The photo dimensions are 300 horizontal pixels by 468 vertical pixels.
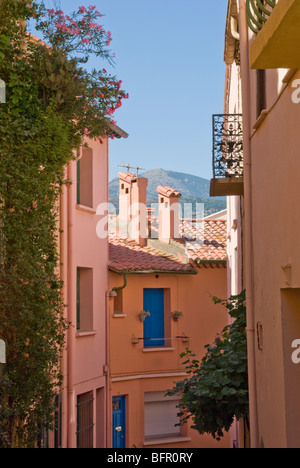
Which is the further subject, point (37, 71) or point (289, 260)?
point (37, 71)

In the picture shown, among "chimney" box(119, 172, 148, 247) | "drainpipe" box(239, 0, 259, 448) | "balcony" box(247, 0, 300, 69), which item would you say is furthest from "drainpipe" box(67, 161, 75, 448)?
"balcony" box(247, 0, 300, 69)

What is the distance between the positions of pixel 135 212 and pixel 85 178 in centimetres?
663

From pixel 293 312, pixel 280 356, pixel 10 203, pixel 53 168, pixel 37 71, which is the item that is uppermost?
pixel 37 71

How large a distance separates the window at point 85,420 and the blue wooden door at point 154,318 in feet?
17.4

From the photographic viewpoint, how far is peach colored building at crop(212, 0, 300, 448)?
554 centimetres

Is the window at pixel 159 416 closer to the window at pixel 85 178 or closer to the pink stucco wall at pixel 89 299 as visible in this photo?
the pink stucco wall at pixel 89 299

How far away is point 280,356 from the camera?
7.05 m

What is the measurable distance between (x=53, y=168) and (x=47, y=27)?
2.45 meters

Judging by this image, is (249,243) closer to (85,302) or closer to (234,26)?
(234,26)

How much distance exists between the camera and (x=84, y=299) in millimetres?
17516

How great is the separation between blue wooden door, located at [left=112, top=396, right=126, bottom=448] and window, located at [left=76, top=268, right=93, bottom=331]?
4248 mm

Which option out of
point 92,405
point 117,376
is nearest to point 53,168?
point 92,405

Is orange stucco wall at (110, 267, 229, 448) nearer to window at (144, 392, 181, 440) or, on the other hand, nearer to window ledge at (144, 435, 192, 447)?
window ledge at (144, 435, 192, 447)
